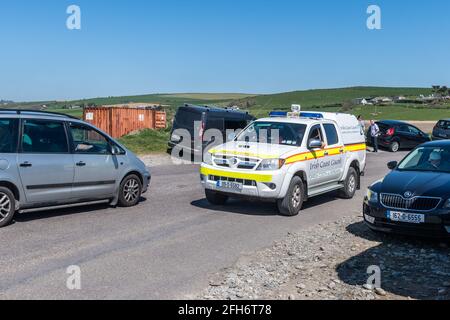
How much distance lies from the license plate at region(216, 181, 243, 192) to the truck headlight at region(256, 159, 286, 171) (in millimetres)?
499

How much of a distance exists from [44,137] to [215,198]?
12.0 ft

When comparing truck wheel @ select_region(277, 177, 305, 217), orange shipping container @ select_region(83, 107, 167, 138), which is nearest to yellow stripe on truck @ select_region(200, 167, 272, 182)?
truck wheel @ select_region(277, 177, 305, 217)

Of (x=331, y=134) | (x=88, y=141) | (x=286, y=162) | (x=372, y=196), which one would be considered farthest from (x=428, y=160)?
(x=88, y=141)

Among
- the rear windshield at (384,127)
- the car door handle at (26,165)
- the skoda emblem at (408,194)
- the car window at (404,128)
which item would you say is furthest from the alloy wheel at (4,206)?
the car window at (404,128)

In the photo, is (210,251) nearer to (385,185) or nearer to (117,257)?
(117,257)

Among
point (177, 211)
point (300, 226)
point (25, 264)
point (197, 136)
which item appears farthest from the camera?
point (197, 136)

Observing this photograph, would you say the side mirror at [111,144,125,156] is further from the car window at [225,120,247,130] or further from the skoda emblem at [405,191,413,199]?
the car window at [225,120,247,130]

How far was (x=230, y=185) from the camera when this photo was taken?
32.8ft

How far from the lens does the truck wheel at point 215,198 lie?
1062 cm

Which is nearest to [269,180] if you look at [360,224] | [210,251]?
[360,224]

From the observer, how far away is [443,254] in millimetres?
7301

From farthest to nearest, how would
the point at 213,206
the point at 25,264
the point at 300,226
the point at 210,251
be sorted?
1. the point at 213,206
2. the point at 300,226
3. the point at 210,251
4. the point at 25,264

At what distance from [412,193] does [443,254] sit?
963 millimetres

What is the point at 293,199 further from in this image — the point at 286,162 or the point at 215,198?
the point at 215,198
